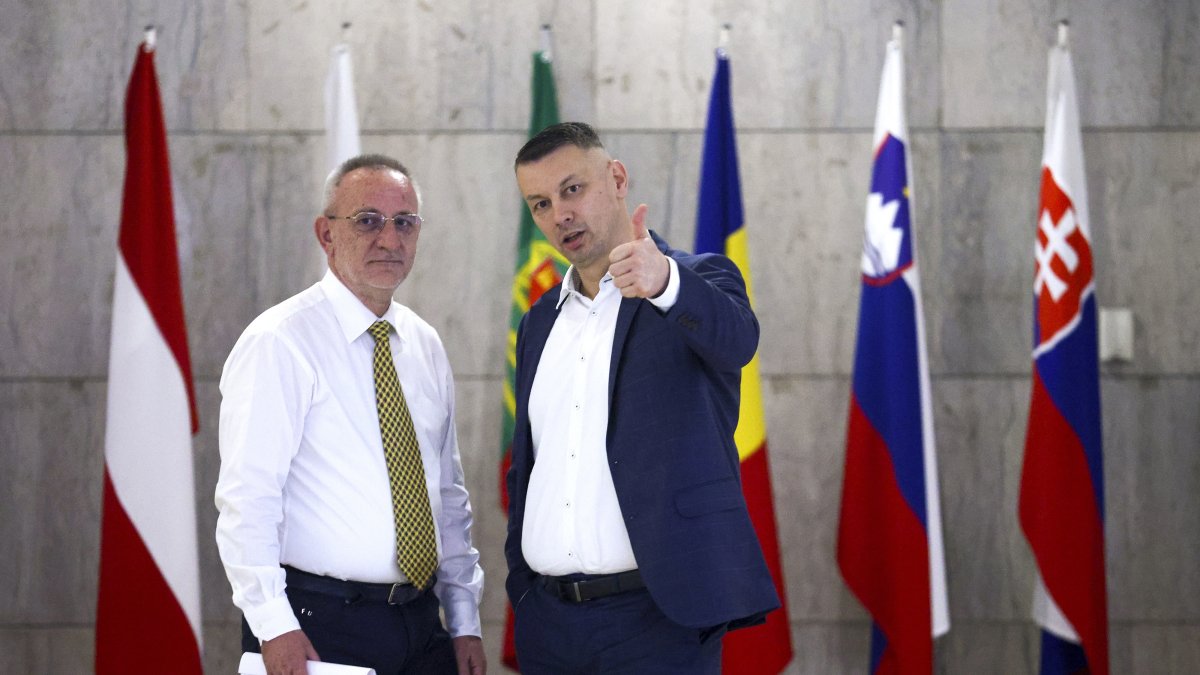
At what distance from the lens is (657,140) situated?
4.49 metres

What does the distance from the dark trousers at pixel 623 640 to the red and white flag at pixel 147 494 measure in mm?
2040

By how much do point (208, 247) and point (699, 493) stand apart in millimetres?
2862

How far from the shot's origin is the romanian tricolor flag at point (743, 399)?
4.14 metres

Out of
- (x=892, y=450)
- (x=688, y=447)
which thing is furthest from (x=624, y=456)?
(x=892, y=450)

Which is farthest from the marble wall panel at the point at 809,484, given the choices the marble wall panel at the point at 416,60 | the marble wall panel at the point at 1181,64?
the marble wall panel at the point at 1181,64

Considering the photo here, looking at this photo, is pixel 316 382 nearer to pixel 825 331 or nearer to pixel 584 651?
pixel 584 651

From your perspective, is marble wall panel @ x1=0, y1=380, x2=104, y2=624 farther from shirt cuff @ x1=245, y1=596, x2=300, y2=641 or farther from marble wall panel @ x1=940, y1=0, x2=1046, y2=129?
marble wall panel @ x1=940, y1=0, x2=1046, y2=129

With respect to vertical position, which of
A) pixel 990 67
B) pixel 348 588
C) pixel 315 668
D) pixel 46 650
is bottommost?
pixel 46 650

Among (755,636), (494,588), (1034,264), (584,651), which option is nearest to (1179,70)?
(1034,264)

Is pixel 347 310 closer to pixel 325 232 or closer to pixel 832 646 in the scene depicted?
pixel 325 232

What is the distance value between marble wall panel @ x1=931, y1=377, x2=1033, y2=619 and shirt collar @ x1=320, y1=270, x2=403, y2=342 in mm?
2622

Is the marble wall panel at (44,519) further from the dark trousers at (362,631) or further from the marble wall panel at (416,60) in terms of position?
the dark trousers at (362,631)

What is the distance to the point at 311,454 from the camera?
2471 mm

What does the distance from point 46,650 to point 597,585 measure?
3.07 metres
